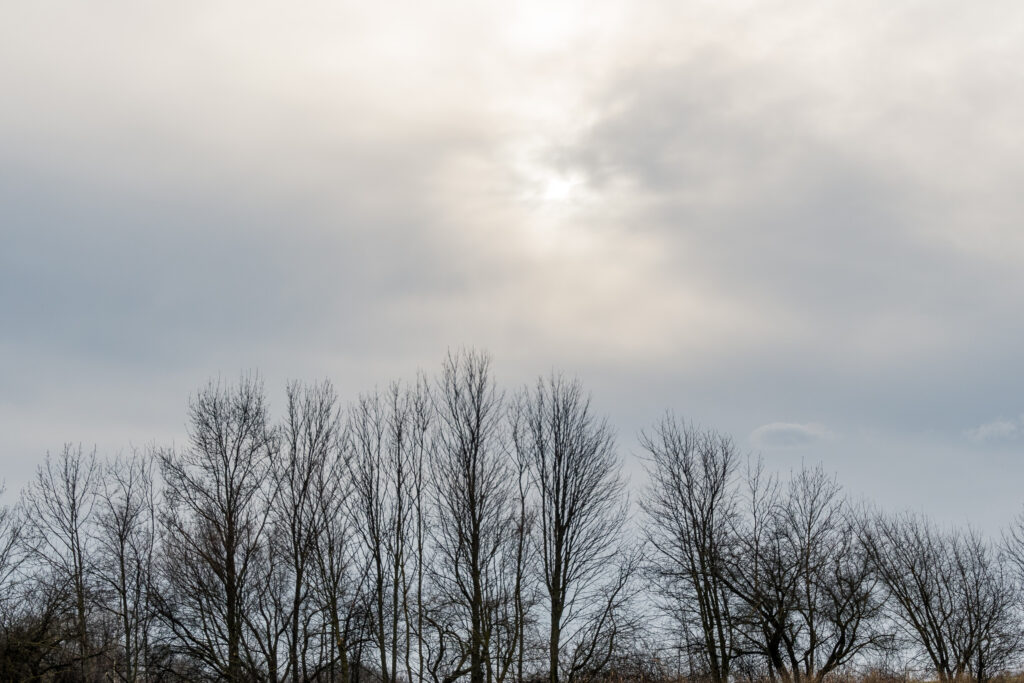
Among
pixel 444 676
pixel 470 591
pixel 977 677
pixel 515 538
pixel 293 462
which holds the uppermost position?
pixel 293 462

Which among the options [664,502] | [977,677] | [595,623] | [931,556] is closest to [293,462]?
[595,623]

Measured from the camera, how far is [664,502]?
35.9m

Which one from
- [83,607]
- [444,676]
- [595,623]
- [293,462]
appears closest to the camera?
[444,676]

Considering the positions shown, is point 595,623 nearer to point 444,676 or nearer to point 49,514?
point 444,676

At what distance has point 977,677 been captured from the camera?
1478 inches

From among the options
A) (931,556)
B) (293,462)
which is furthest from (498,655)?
(931,556)

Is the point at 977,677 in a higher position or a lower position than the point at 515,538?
lower

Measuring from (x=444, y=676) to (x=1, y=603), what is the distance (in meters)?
26.5

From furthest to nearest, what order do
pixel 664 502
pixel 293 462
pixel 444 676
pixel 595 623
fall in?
pixel 664 502 < pixel 293 462 < pixel 595 623 < pixel 444 676

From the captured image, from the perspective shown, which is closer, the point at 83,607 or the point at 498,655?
the point at 498,655

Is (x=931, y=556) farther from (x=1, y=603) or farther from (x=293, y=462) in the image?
(x=1, y=603)

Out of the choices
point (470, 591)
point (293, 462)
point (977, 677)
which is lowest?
point (977, 677)

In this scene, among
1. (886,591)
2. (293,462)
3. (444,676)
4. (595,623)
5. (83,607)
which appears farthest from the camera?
(886,591)

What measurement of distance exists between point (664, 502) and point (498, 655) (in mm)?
13914
